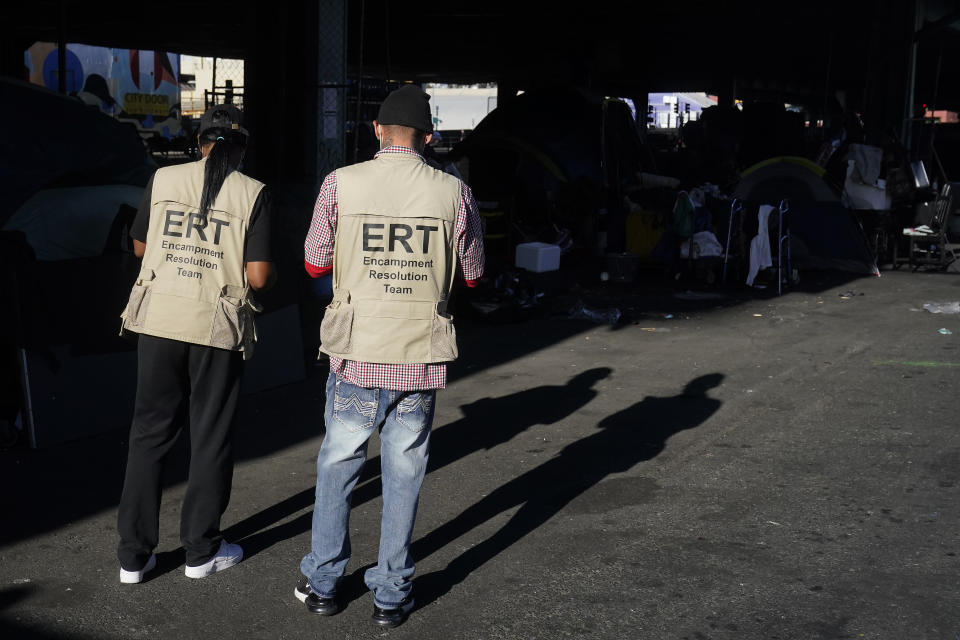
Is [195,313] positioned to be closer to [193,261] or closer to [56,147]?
[193,261]

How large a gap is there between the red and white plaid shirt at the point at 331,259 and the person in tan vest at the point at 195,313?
0.48m

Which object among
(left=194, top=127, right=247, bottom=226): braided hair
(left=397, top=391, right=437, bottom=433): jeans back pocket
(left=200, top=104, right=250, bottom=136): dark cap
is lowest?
(left=397, top=391, right=437, bottom=433): jeans back pocket

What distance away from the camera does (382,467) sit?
400 centimetres

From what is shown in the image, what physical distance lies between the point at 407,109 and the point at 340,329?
0.87 m

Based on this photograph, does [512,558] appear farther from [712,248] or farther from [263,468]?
[712,248]

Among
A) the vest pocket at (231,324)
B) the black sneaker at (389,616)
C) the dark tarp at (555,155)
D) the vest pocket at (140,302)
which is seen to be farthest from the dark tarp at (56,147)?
the dark tarp at (555,155)

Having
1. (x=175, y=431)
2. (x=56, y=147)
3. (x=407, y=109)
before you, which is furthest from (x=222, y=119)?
(x=56, y=147)

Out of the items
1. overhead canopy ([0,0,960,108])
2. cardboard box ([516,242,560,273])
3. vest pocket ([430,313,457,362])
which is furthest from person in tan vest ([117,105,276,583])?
overhead canopy ([0,0,960,108])

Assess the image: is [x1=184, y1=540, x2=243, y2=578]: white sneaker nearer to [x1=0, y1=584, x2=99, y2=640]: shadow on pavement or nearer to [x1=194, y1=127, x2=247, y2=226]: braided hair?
[x1=0, y1=584, x2=99, y2=640]: shadow on pavement

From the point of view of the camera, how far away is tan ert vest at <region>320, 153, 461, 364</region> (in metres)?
3.89

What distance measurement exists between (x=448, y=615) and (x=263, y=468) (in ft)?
7.60

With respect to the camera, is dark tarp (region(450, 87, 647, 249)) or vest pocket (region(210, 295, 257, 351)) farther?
dark tarp (region(450, 87, 647, 249))

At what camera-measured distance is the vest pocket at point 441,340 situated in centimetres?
394

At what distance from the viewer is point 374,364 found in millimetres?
3898
